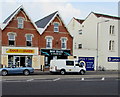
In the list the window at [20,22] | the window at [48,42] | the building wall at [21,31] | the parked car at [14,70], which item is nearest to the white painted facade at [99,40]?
the window at [48,42]

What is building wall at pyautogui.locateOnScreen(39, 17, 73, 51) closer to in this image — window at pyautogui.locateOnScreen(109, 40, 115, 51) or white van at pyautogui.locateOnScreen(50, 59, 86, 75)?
white van at pyautogui.locateOnScreen(50, 59, 86, 75)

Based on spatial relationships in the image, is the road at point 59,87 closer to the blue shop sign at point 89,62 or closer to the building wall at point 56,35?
the building wall at point 56,35

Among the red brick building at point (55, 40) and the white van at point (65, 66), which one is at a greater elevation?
the red brick building at point (55, 40)

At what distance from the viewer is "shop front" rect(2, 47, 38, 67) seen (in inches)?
1147

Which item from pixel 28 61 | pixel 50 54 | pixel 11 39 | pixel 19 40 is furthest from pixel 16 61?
pixel 50 54

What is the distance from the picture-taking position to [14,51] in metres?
29.6

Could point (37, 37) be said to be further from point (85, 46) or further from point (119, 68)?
point (119, 68)

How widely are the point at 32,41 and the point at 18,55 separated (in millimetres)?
3179

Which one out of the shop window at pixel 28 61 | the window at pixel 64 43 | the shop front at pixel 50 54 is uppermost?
the window at pixel 64 43

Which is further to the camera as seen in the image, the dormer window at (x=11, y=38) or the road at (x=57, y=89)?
the dormer window at (x=11, y=38)

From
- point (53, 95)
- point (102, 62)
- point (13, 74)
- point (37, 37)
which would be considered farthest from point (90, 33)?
point (53, 95)

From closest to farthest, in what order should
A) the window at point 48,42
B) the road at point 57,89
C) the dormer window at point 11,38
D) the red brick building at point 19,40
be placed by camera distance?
the road at point 57,89, the red brick building at point 19,40, the dormer window at point 11,38, the window at point 48,42

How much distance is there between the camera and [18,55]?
98.3 ft

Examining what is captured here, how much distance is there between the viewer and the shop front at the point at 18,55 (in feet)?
95.6
